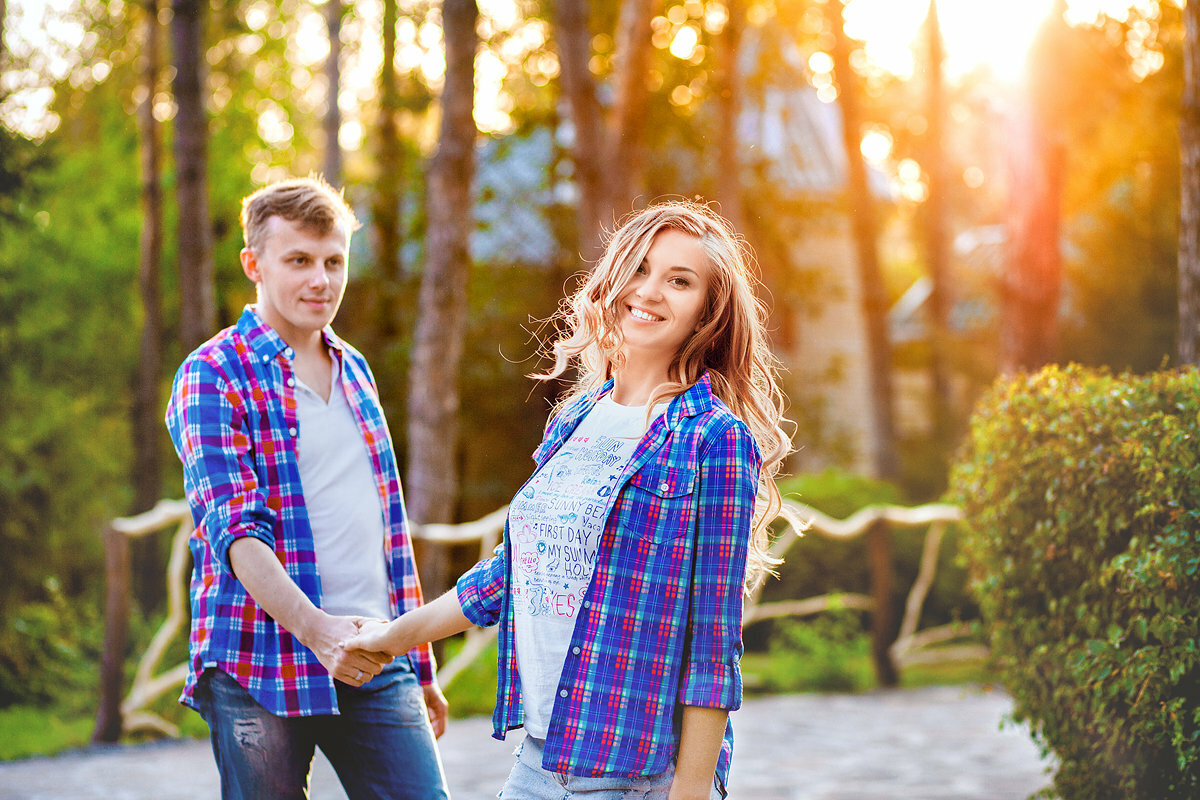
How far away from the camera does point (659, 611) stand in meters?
2.31

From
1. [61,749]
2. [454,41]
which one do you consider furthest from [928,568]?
[61,749]

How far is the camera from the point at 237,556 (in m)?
2.80

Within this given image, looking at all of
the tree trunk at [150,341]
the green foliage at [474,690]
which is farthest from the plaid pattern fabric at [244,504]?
the tree trunk at [150,341]

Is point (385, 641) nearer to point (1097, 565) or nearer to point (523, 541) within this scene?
point (523, 541)

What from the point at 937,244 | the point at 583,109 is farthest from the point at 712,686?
the point at 937,244

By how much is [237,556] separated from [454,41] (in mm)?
6859

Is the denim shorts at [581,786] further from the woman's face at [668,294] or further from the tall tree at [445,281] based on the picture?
the tall tree at [445,281]

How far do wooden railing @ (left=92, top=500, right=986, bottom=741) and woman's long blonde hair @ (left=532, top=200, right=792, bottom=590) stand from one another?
3.09 metres

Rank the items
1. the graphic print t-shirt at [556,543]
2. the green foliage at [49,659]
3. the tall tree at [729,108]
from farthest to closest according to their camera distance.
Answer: the tall tree at [729,108] → the green foliage at [49,659] → the graphic print t-shirt at [556,543]

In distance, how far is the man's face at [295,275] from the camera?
123 inches

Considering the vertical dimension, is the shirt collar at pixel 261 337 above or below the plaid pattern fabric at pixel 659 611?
above

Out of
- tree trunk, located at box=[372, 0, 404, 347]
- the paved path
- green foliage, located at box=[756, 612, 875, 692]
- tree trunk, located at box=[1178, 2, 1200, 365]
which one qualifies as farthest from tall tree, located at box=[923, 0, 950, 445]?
tree trunk, located at box=[1178, 2, 1200, 365]

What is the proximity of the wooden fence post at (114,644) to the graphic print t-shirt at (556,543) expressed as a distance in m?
5.44

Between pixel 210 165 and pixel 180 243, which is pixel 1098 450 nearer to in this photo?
pixel 180 243
